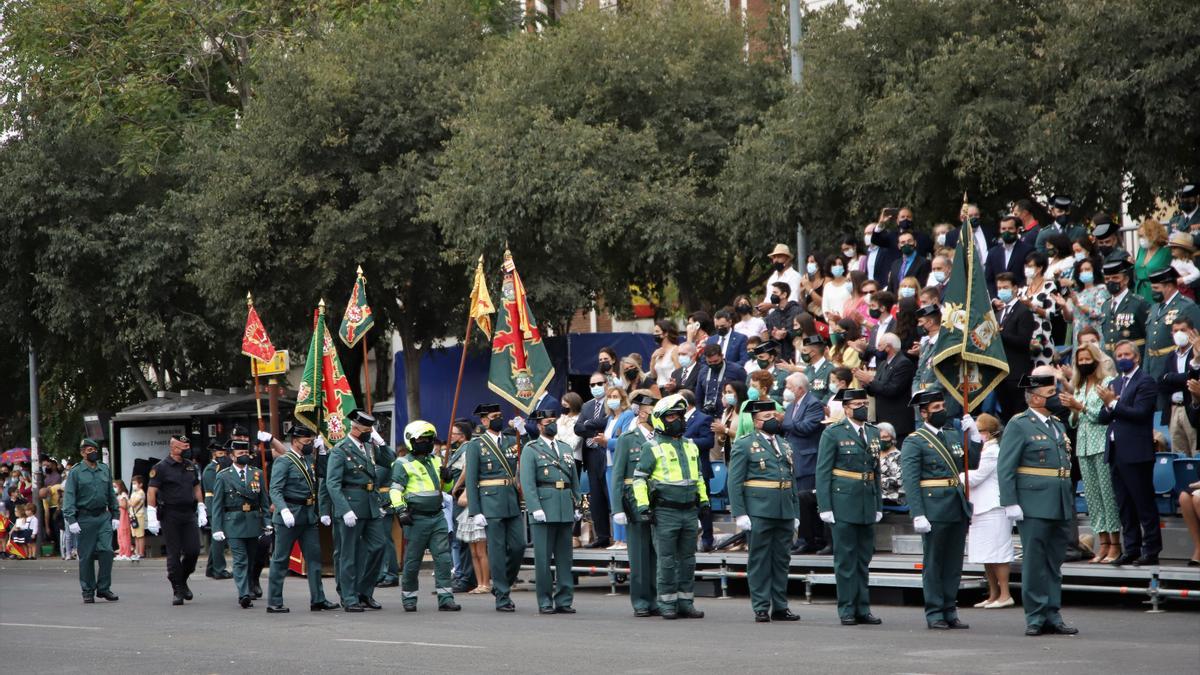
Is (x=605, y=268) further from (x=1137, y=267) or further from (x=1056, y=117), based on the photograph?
(x=1137, y=267)

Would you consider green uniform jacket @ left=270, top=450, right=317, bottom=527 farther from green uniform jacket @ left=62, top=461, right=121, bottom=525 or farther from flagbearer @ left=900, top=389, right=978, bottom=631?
flagbearer @ left=900, top=389, right=978, bottom=631

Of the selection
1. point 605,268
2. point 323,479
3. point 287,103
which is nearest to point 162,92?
point 287,103

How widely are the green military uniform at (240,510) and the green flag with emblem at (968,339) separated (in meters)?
7.50

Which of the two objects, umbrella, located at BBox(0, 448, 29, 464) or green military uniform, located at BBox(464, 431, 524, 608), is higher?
umbrella, located at BBox(0, 448, 29, 464)

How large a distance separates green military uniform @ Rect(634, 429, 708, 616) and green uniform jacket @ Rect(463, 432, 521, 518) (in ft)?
7.17

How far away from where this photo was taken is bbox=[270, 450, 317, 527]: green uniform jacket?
17719 mm

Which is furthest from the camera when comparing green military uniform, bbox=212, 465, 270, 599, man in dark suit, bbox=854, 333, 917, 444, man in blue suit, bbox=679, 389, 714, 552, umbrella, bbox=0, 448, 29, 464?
umbrella, bbox=0, 448, 29, 464

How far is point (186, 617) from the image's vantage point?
17484 mm

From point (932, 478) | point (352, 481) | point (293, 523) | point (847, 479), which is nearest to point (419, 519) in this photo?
point (352, 481)

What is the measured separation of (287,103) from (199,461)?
7668 millimetres

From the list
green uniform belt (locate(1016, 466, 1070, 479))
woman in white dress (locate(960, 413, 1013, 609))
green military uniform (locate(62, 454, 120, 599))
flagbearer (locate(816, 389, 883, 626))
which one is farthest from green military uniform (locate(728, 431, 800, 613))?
green military uniform (locate(62, 454, 120, 599))

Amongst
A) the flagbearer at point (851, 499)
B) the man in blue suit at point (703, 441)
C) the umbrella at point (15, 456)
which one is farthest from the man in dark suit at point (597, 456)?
the umbrella at point (15, 456)

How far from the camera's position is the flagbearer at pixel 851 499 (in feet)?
47.2

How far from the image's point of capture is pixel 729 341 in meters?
20.1
